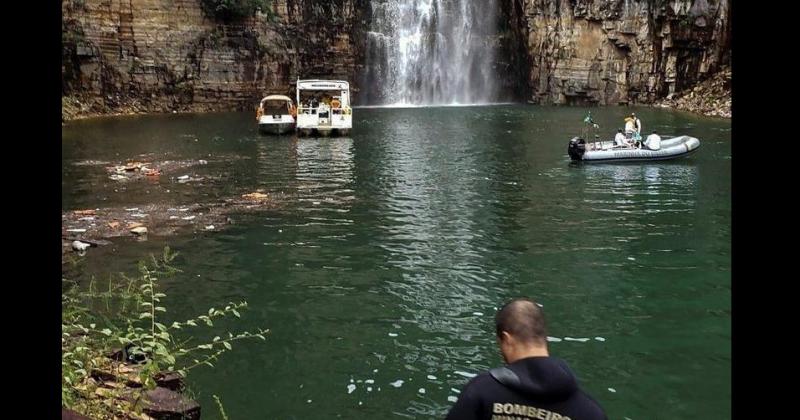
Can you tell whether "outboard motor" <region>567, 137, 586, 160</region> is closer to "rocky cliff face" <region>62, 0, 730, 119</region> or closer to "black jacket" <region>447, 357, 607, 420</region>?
"black jacket" <region>447, 357, 607, 420</region>

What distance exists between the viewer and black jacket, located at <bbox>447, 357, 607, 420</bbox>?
3.43 metres

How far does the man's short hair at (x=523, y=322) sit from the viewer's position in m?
3.59

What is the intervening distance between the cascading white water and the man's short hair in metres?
60.6

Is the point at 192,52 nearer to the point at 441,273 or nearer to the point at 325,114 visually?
the point at 325,114

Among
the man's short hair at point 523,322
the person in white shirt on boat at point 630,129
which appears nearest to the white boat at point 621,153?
the person in white shirt on boat at point 630,129

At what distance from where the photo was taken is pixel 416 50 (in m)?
63.8

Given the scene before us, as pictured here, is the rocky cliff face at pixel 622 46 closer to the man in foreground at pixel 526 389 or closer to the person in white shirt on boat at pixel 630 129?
the person in white shirt on boat at pixel 630 129

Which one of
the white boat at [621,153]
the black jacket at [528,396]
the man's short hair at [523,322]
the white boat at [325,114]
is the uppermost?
the white boat at [325,114]

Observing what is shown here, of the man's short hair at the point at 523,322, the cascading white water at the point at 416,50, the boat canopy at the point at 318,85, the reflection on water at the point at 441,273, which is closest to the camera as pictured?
the man's short hair at the point at 523,322

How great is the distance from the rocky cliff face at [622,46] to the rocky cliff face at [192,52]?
15.8 m

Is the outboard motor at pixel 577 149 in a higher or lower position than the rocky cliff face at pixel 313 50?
lower

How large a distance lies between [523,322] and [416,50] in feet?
203

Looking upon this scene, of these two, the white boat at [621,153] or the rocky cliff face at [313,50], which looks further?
the rocky cliff face at [313,50]

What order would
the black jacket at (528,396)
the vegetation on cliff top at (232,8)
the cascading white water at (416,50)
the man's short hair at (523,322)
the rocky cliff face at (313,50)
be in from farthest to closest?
1. the cascading white water at (416,50)
2. the vegetation on cliff top at (232,8)
3. the rocky cliff face at (313,50)
4. the man's short hair at (523,322)
5. the black jacket at (528,396)
